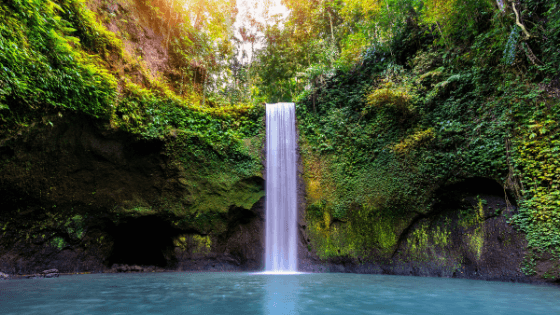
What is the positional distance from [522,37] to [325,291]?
8018 millimetres

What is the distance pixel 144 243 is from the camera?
9961 millimetres

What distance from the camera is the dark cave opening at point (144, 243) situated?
370 inches

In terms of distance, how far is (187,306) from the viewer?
12.3 feet

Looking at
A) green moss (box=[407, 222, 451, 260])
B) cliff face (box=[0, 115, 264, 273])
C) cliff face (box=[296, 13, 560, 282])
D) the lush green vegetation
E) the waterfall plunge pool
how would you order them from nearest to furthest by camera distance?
the waterfall plunge pool, cliff face (box=[296, 13, 560, 282]), the lush green vegetation, cliff face (box=[0, 115, 264, 273]), green moss (box=[407, 222, 451, 260])

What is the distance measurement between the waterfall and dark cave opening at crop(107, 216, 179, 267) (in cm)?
343

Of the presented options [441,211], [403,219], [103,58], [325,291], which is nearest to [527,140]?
[441,211]

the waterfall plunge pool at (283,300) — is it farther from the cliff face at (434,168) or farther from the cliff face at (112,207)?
the cliff face at (112,207)

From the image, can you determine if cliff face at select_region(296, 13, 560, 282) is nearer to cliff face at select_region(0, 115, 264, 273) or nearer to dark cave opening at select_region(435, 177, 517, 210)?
dark cave opening at select_region(435, 177, 517, 210)

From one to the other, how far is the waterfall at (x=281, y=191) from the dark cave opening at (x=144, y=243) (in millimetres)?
3428

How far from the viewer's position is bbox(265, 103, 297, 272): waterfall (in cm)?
978

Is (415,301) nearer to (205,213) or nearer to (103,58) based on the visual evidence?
(205,213)

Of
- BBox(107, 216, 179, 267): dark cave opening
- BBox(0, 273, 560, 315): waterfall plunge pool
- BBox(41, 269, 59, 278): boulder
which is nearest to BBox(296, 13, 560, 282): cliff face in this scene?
BBox(0, 273, 560, 315): waterfall plunge pool

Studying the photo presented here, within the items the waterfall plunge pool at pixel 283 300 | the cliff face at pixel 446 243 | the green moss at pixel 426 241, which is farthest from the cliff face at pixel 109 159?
the green moss at pixel 426 241

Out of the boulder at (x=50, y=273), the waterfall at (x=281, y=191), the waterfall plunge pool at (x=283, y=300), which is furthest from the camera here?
the waterfall at (x=281, y=191)
